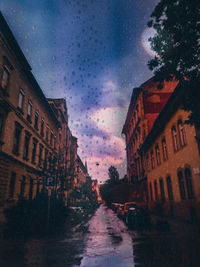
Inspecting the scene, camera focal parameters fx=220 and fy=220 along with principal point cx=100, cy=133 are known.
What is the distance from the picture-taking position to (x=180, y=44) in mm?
8703

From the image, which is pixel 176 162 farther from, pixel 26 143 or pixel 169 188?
pixel 26 143

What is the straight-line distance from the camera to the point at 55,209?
501 inches

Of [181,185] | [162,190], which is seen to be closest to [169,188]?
[162,190]

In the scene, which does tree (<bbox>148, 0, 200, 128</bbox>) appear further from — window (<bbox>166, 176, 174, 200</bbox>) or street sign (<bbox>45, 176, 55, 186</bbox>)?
window (<bbox>166, 176, 174, 200</bbox>)

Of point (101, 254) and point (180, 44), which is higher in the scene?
point (180, 44)

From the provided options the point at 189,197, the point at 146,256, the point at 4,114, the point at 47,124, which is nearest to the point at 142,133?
the point at 47,124

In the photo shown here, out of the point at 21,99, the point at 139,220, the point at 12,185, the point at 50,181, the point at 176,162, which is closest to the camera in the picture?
the point at 50,181

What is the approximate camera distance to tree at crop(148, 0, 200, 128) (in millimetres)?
8325

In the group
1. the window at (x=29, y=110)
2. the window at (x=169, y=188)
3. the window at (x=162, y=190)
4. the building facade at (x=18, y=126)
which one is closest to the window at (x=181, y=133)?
the window at (x=169, y=188)

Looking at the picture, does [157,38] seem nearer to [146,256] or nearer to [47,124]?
[146,256]

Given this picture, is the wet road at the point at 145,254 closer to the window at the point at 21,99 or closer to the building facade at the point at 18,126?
the building facade at the point at 18,126

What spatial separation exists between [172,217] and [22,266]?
52.6 ft

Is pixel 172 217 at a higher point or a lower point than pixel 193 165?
lower

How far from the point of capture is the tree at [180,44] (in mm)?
8325
